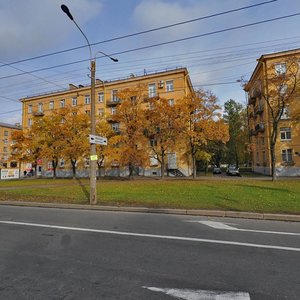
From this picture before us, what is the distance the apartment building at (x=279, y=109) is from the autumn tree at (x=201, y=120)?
171 inches

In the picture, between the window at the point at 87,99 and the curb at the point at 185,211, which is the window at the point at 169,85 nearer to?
the window at the point at 87,99

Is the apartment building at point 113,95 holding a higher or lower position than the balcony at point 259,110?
higher

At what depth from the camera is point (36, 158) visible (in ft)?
120

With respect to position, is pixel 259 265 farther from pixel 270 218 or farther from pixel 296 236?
pixel 270 218

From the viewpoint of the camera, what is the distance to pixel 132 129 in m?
29.1

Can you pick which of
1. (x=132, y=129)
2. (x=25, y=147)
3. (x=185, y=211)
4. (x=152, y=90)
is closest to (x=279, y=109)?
(x=132, y=129)

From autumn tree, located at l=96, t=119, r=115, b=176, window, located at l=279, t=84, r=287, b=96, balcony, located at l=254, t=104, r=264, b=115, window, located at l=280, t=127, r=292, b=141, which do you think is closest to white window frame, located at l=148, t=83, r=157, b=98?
autumn tree, located at l=96, t=119, r=115, b=176

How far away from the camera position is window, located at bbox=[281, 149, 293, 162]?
1406 inches

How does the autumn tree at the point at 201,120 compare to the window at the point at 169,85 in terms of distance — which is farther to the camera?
the window at the point at 169,85

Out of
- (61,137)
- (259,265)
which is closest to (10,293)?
(259,265)

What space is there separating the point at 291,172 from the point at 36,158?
34770mm

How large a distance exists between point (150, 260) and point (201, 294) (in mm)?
1522

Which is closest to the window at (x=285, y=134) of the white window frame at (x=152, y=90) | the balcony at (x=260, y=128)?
the balcony at (x=260, y=128)

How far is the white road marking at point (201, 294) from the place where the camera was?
3.54m
